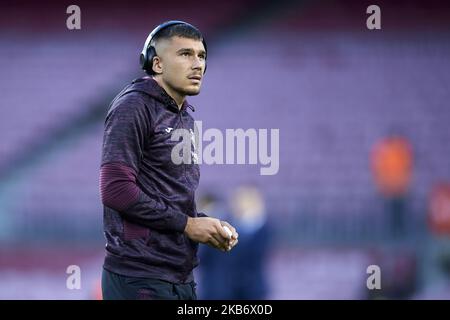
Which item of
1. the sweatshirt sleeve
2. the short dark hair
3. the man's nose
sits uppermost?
the short dark hair

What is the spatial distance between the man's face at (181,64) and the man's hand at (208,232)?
416mm

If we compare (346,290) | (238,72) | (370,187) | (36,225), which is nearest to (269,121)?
(238,72)

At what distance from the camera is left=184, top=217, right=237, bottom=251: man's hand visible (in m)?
2.63

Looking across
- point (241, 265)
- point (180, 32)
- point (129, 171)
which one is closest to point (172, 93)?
point (180, 32)

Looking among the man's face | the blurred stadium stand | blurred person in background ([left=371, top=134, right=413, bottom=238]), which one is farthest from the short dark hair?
blurred person in background ([left=371, top=134, right=413, bottom=238])

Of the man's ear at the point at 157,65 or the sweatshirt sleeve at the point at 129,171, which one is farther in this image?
the man's ear at the point at 157,65

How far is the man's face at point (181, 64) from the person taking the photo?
9.25 ft

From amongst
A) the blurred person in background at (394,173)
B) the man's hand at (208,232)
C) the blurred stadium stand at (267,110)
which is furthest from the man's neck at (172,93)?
the blurred person in background at (394,173)

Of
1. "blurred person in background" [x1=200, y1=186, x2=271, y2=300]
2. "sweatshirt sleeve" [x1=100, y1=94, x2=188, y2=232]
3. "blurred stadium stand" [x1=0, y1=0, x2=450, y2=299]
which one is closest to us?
"sweatshirt sleeve" [x1=100, y1=94, x2=188, y2=232]

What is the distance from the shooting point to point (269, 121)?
6.71m

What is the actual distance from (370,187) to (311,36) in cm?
118

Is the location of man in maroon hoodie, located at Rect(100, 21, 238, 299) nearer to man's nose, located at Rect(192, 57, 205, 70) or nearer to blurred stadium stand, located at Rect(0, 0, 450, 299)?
man's nose, located at Rect(192, 57, 205, 70)

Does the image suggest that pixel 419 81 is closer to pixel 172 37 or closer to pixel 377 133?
pixel 377 133

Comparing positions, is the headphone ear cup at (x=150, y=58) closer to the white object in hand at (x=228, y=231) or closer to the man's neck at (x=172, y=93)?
the man's neck at (x=172, y=93)
